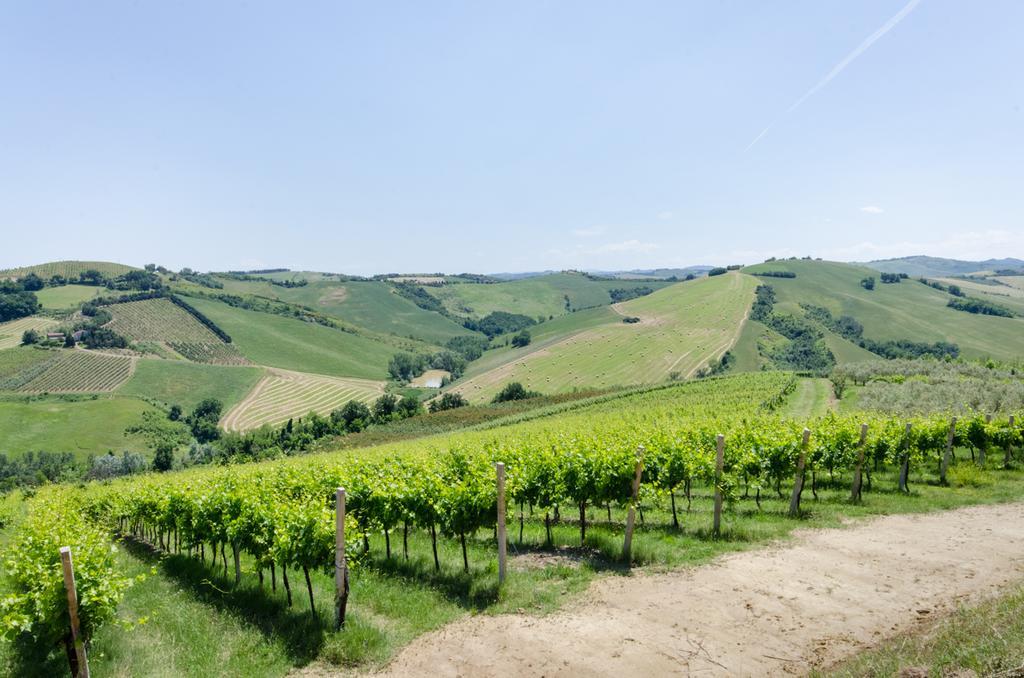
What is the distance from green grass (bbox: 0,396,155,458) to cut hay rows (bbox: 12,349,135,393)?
1015 cm

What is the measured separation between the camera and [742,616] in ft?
32.1

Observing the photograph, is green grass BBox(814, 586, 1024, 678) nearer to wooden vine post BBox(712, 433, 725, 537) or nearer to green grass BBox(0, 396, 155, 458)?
wooden vine post BBox(712, 433, 725, 537)

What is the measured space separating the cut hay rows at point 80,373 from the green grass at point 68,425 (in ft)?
33.3

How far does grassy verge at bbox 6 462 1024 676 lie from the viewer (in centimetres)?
960

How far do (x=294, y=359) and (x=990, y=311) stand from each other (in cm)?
22745

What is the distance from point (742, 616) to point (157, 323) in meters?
216

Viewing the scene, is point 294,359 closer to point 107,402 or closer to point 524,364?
point 107,402

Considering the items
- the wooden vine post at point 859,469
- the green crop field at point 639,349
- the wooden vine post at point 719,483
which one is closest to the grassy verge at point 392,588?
the wooden vine post at point 719,483

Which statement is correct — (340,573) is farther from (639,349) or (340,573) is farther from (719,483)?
(639,349)

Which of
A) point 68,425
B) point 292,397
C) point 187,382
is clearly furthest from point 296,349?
point 68,425

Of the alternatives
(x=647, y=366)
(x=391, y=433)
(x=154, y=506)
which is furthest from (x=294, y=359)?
(x=154, y=506)

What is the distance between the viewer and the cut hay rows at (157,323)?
172 meters

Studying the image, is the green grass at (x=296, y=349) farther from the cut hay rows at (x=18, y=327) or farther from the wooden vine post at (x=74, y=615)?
the wooden vine post at (x=74, y=615)

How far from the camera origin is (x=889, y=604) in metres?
10.0
